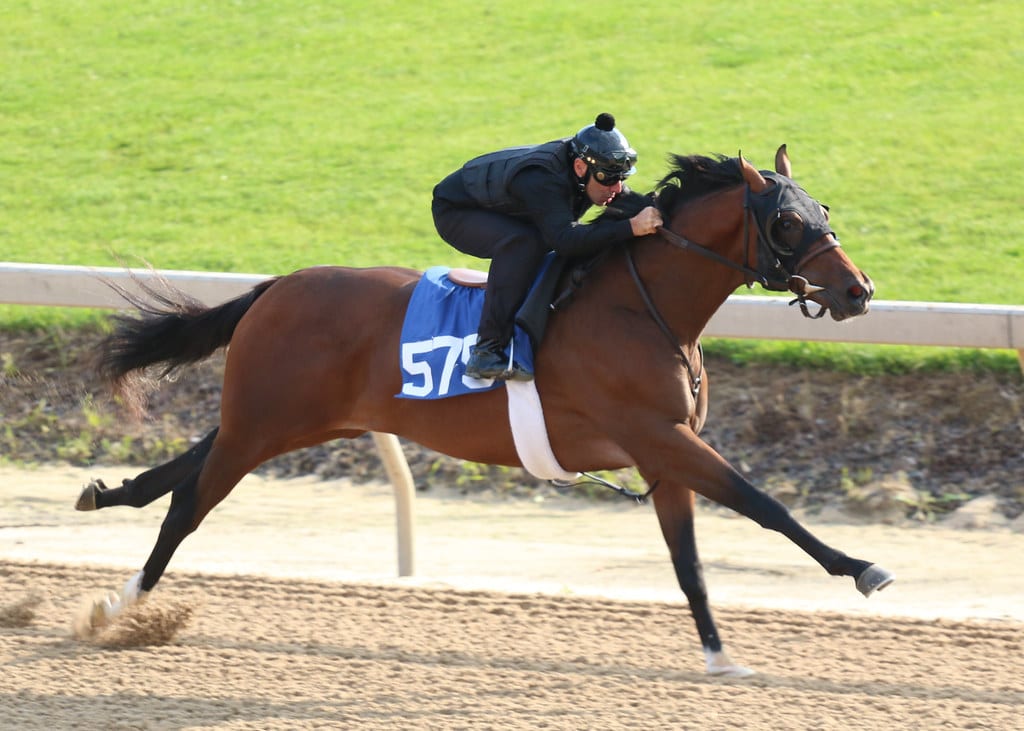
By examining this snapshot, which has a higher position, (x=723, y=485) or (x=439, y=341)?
(x=439, y=341)

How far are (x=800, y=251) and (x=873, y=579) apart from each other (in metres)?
1.09

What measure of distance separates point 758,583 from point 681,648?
1255 millimetres

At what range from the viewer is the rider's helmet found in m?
5.04

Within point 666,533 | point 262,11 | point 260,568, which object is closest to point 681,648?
point 666,533

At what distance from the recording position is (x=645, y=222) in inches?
199

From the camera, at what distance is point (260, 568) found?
22.2 ft

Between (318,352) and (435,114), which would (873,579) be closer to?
(318,352)

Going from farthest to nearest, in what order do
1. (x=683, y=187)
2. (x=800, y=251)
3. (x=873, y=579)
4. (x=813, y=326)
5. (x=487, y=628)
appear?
(x=813, y=326) → (x=487, y=628) → (x=683, y=187) → (x=800, y=251) → (x=873, y=579)

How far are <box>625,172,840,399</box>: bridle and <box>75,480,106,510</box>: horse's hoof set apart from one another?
2620mm

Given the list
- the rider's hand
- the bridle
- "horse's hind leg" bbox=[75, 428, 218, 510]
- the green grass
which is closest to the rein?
the bridle

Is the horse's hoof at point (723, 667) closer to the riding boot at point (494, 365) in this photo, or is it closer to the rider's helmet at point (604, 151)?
the riding boot at point (494, 365)

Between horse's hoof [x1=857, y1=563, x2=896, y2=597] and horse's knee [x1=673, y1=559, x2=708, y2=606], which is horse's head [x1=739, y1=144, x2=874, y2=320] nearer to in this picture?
horse's hoof [x1=857, y1=563, x2=896, y2=597]

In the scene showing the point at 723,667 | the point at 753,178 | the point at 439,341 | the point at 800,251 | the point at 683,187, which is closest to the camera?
the point at 800,251

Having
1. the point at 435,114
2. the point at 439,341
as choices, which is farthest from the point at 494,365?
the point at 435,114
